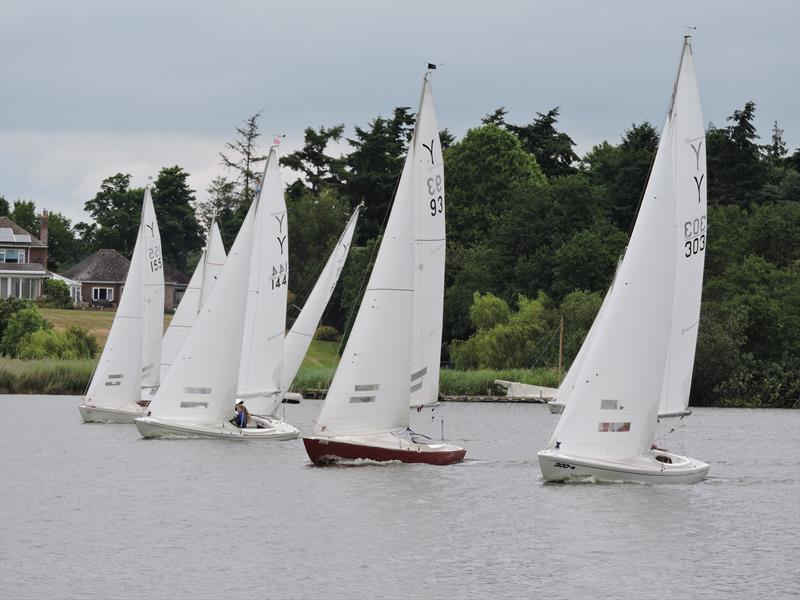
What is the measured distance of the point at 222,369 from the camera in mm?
52000

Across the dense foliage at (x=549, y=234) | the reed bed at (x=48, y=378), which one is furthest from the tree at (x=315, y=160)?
the reed bed at (x=48, y=378)

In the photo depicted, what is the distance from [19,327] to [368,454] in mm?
66462

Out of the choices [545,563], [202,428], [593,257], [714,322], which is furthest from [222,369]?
[593,257]

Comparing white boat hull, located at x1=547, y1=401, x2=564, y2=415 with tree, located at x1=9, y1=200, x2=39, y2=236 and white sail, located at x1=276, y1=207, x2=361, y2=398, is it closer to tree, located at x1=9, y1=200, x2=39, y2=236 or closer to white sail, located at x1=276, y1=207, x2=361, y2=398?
white sail, located at x1=276, y1=207, x2=361, y2=398

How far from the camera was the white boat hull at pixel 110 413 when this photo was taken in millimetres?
65312

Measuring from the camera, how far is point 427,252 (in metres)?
44.5

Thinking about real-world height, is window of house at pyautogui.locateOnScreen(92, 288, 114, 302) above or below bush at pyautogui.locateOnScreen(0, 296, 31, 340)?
above

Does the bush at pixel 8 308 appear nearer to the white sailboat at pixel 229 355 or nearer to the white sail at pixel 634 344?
the white sailboat at pixel 229 355

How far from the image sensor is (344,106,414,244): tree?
129875 millimetres

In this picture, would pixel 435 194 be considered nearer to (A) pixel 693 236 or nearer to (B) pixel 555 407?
(A) pixel 693 236

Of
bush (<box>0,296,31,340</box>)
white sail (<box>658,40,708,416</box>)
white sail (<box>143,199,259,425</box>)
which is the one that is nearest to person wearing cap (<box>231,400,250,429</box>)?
white sail (<box>143,199,259,425</box>)

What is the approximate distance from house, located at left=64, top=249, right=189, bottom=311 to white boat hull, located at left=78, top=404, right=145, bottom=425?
81633mm

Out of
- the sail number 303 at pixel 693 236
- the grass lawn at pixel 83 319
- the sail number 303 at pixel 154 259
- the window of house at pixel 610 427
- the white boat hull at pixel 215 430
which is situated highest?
the sail number 303 at pixel 693 236

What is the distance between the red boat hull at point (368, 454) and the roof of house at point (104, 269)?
346ft
